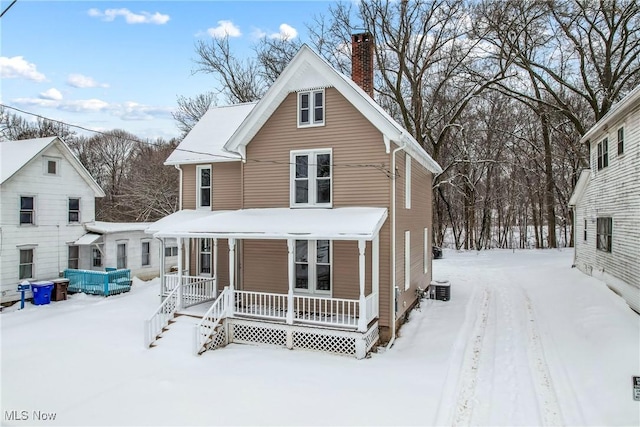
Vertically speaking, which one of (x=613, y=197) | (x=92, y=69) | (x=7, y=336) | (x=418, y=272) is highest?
(x=92, y=69)

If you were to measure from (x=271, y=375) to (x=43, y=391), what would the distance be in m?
4.83

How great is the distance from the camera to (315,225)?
430 inches

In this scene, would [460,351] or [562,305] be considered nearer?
[460,351]

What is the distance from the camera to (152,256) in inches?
888

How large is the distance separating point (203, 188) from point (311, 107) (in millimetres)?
6116

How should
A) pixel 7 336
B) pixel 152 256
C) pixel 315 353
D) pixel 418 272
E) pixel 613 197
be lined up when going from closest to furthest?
pixel 315 353 → pixel 7 336 → pixel 613 197 → pixel 418 272 → pixel 152 256

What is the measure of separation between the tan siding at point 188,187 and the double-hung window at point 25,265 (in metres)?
8.20

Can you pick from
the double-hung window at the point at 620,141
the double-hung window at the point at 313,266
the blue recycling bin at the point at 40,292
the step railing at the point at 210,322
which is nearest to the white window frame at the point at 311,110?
the double-hung window at the point at 313,266

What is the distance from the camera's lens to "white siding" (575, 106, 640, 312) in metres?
11.6

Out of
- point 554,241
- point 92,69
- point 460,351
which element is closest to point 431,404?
point 460,351

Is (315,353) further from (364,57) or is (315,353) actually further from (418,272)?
(364,57)

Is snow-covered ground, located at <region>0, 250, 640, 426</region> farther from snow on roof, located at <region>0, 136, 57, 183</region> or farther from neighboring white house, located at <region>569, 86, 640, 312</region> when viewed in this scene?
snow on roof, located at <region>0, 136, 57, 183</region>

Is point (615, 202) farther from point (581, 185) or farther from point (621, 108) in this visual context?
point (581, 185)

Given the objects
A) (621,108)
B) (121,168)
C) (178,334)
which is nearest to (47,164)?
(178,334)
